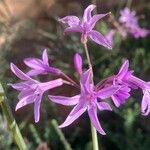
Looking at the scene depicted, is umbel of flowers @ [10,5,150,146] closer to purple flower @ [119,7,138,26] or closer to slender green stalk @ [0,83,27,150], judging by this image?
slender green stalk @ [0,83,27,150]

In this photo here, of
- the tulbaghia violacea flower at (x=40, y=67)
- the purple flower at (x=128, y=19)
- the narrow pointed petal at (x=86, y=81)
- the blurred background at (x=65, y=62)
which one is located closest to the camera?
the narrow pointed petal at (x=86, y=81)

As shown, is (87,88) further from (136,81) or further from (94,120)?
(136,81)

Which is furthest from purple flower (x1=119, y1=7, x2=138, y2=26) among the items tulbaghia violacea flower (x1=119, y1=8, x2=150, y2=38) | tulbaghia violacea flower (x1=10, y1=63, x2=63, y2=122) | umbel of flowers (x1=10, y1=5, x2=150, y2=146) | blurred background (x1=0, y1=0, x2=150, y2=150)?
tulbaghia violacea flower (x1=10, y1=63, x2=63, y2=122)

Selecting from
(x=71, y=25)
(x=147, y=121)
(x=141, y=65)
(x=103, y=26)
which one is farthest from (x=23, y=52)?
(x=71, y=25)

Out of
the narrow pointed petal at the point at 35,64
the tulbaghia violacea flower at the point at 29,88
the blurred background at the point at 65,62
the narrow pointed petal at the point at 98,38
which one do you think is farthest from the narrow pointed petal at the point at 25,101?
the blurred background at the point at 65,62

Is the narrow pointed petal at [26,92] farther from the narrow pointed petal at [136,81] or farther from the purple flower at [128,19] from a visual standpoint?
the purple flower at [128,19]

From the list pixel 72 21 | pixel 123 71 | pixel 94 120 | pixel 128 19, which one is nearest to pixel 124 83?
pixel 123 71
